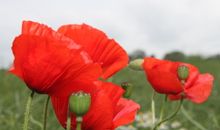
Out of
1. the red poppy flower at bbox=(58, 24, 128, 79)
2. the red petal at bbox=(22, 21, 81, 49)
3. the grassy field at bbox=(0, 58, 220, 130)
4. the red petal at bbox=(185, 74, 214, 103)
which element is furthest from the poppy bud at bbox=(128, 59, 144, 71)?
the grassy field at bbox=(0, 58, 220, 130)

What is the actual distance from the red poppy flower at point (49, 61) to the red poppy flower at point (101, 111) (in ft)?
0.09

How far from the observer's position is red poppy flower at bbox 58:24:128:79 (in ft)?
3.36

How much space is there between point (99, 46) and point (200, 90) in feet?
1.70

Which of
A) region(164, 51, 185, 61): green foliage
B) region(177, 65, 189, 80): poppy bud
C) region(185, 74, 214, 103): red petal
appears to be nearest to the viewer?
region(177, 65, 189, 80): poppy bud

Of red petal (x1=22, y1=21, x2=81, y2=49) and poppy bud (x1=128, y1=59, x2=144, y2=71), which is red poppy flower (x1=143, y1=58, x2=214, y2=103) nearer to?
poppy bud (x1=128, y1=59, x2=144, y2=71)

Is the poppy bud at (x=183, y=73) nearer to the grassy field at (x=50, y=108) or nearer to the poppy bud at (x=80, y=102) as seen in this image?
the poppy bud at (x=80, y=102)

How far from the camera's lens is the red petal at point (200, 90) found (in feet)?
4.70

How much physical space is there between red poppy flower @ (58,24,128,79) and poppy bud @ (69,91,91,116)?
0.14 metres

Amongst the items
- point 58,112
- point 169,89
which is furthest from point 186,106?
point 58,112

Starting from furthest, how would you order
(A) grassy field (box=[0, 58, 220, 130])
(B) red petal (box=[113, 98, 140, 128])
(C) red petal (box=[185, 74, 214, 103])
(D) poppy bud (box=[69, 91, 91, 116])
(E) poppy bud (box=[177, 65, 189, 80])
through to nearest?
(A) grassy field (box=[0, 58, 220, 130]), (C) red petal (box=[185, 74, 214, 103]), (E) poppy bud (box=[177, 65, 189, 80]), (B) red petal (box=[113, 98, 140, 128]), (D) poppy bud (box=[69, 91, 91, 116])

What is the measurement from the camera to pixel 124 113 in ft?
3.31

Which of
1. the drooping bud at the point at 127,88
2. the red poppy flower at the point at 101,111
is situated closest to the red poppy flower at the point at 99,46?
the red poppy flower at the point at 101,111

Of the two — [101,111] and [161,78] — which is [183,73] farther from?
[101,111]

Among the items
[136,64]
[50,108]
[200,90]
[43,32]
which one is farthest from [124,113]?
[50,108]
